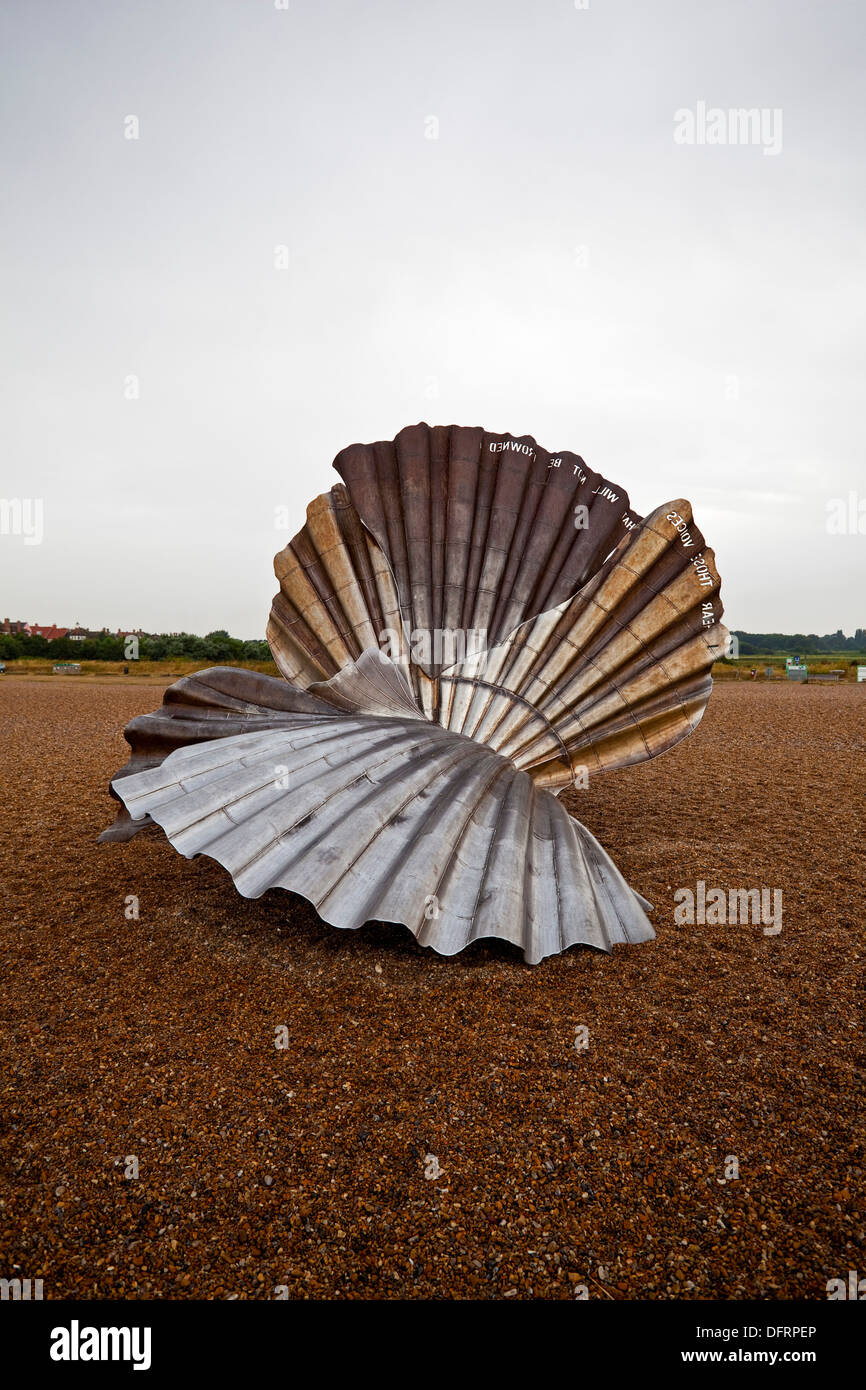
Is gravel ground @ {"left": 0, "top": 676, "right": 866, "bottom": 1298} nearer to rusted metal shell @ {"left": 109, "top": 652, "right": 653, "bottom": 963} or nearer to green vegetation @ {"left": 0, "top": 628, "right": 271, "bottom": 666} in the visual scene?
rusted metal shell @ {"left": 109, "top": 652, "right": 653, "bottom": 963}

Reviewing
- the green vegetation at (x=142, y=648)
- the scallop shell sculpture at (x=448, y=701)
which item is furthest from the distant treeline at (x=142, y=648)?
the scallop shell sculpture at (x=448, y=701)

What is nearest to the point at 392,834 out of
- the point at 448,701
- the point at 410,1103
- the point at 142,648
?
the point at 410,1103

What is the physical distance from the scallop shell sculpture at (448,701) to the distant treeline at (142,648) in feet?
123

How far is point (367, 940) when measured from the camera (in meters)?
3.93

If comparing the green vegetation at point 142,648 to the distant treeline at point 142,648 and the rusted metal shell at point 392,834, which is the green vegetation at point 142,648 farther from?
the rusted metal shell at point 392,834

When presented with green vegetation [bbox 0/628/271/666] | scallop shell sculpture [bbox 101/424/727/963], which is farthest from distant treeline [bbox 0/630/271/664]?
scallop shell sculpture [bbox 101/424/727/963]

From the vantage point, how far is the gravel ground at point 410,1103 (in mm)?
2033

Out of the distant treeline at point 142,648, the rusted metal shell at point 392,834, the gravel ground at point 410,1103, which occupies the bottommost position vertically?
the gravel ground at point 410,1103

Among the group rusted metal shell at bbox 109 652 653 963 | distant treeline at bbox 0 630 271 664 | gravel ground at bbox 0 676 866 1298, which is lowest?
gravel ground at bbox 0 676 866 1298

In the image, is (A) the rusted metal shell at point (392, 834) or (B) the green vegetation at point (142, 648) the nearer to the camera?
(A) the rusted metal shell at point (392, 834)

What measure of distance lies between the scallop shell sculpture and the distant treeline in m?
37.6

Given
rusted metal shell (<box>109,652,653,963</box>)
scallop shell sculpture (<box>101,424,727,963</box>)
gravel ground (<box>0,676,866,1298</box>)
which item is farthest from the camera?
scallop shell sculpture (<box>101,424,727,963</box>)

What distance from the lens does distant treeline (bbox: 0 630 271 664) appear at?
1770 inches
